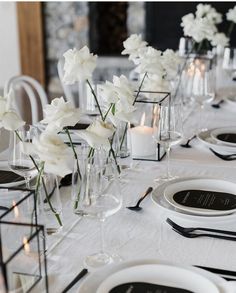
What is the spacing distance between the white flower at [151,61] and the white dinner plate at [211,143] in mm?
321

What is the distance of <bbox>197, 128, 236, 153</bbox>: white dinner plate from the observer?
176 cm

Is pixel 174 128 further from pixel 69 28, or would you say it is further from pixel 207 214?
pixel 69 28

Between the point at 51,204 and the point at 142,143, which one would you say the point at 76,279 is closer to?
the point at 51,204

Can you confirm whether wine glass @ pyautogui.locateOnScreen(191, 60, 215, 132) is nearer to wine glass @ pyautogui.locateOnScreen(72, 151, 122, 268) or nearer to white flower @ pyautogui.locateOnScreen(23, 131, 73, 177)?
wine glass @ pyautogui.locateOnScreen(72, 151, 122, 268)

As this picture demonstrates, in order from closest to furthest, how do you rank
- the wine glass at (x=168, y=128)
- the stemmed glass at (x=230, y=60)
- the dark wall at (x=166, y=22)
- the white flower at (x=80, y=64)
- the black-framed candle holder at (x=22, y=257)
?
1. the black-framed candle holder at (x=22, y=257)
2. the white flower at (x=80, y=64)
3. the wine glass at (x=168, y=128)
4. the stemmed glass at (x=230, y=60)
5. the dark wall at (x=166, y=22)

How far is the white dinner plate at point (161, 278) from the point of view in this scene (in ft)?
3.05

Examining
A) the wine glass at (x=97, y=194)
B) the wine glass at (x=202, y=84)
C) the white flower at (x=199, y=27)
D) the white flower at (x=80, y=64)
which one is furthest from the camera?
the white flower at (x=199, y=27)

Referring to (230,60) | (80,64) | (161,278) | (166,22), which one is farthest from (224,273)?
(166,22)

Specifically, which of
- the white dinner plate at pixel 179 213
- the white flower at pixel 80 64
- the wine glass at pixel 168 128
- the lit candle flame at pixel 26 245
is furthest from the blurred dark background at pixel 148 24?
the lit candle flame at pixel 26 245

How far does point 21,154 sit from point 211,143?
0.78m

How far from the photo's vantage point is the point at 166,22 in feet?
16.1

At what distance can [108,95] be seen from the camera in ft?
3.95

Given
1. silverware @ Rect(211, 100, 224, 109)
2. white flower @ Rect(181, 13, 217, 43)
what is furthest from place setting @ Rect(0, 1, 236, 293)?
white flower @ Rect(181, 13, 217, 43)

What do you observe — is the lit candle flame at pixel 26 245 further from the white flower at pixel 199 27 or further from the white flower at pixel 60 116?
the white flower at pixel 199 27
